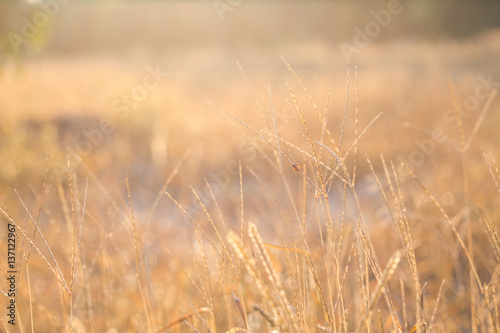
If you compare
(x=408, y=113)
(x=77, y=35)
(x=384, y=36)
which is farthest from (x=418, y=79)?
(x=77, y=35)

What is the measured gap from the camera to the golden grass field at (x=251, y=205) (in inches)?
27.5

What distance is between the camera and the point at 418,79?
258 inches

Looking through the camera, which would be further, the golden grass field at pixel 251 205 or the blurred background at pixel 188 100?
the blurred background at pixel 188 100

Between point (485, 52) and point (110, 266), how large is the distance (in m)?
10.1

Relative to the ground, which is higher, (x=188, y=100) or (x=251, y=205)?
(x=188, y=100)

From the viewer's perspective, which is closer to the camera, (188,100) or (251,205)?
(251,205)

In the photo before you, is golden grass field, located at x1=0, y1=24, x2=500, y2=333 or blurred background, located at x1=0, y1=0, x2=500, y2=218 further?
blurred background, located at x1=0, y1=0, x2=500, y2=218

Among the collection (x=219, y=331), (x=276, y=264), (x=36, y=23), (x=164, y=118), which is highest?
(x=36, y=23)

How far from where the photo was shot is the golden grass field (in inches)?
27.5

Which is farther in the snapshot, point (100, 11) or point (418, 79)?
point (100, 11)

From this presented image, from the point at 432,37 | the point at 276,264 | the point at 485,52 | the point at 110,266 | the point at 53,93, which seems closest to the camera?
the point at 276,264

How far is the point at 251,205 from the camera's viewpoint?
8.96ft

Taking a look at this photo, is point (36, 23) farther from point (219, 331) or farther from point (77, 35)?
point (77, 35)

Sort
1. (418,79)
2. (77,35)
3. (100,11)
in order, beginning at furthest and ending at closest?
1. (100,11)
2. (77,35)
3. (418,79)
